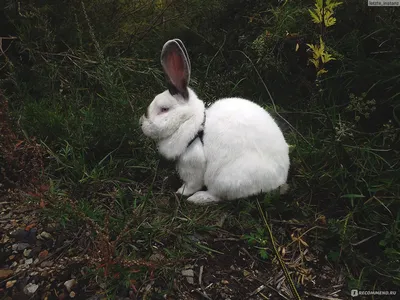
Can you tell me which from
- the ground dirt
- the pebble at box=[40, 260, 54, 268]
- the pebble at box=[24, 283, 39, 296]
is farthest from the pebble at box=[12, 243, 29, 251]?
the pebble at box=[24, 283, 39, 296]

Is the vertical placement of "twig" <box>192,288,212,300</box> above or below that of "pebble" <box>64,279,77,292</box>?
below

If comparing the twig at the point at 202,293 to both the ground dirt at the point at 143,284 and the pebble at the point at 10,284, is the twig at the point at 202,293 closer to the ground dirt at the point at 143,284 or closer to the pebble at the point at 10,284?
the ground dirt at the point at 143,284

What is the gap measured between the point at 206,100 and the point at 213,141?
1.08 metres

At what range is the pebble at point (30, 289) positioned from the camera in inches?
91.9

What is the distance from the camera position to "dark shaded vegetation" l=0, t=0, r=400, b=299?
8.61 feet

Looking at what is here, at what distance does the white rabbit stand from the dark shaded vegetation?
0.20 m

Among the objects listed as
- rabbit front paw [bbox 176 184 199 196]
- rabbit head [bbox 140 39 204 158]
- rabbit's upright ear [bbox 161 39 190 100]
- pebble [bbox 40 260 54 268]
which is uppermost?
rabbit's upright ear [bbox 161 39 190 100]

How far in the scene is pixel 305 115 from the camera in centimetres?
364

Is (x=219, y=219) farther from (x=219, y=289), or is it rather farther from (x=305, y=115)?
(x=305, y=115)

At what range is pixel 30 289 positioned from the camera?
2354 millimetres

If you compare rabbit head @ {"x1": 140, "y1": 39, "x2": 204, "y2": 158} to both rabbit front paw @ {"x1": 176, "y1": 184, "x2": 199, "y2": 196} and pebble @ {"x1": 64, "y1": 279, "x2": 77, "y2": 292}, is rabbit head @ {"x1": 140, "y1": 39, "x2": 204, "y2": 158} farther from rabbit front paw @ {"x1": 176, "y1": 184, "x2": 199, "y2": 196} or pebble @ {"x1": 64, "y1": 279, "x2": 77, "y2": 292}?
pebble @ {"x1": 64, "y1": 279, "x2": 77, "y2": 292}

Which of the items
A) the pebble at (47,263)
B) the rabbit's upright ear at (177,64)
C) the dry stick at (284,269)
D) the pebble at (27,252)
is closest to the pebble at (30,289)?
the pebble at (47,263)

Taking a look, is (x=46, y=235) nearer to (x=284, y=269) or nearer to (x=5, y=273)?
(x=5, y=273)

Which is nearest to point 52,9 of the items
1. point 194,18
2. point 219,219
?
point 194,18
